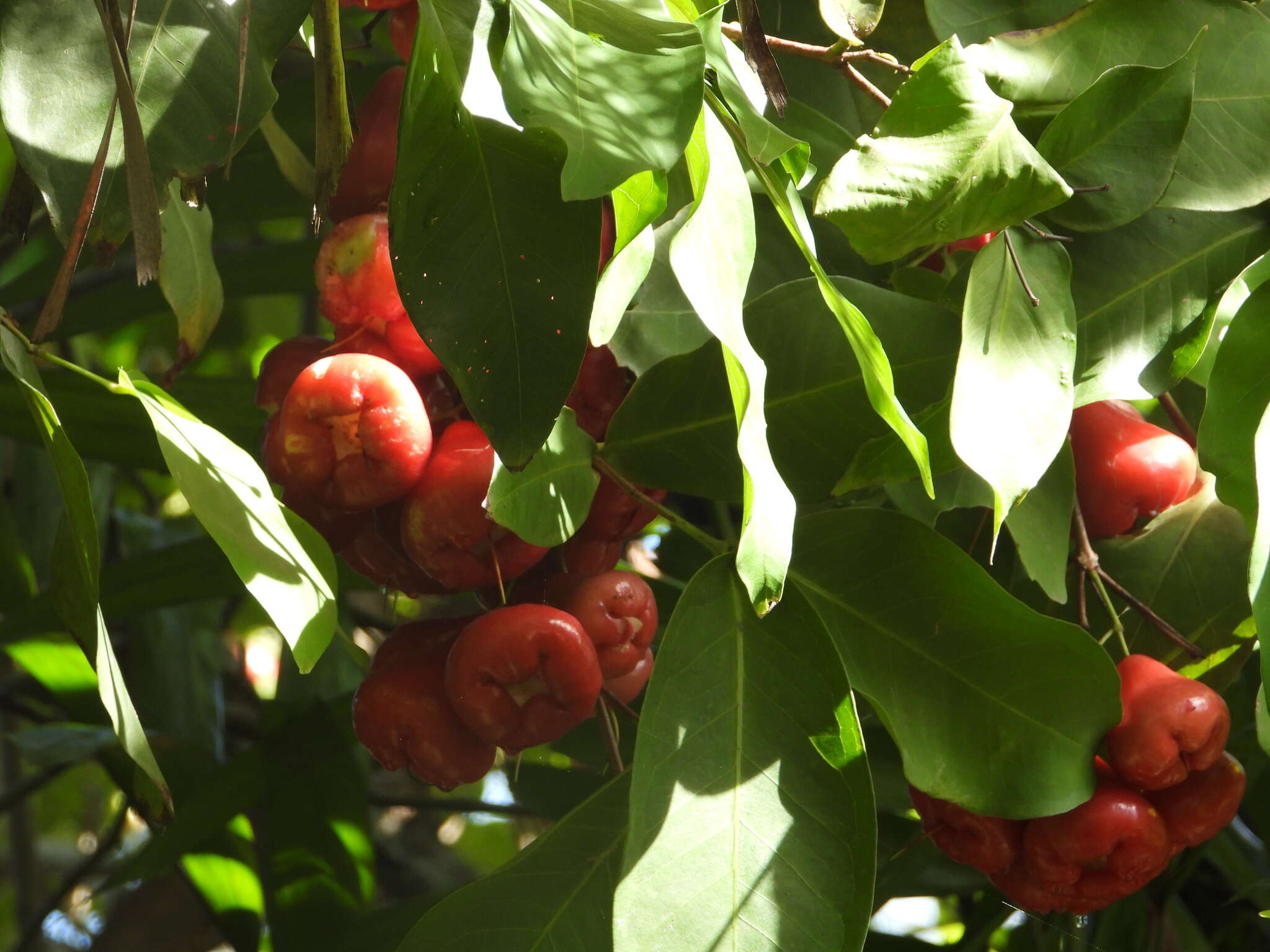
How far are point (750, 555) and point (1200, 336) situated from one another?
0.29 metres

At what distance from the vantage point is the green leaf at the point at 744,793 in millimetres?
434

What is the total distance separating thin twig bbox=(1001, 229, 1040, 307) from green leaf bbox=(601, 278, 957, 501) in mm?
33

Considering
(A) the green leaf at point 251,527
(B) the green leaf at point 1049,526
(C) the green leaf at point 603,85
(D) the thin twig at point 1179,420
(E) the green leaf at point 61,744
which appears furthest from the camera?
(E) the green leaf at point 61,744

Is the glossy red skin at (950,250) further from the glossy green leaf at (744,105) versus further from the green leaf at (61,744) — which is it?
the green leaf at (61,744)

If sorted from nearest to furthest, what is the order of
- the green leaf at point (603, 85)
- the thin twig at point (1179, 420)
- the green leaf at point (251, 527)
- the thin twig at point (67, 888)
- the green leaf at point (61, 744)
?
the green leaf at point (603, 85)
the green leaf at point (251, 527)
the thin twig at point (1179, 420)
the green leaf at point (61, 744)
the thin twig at point (67, 888)

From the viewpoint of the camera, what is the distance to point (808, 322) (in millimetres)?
557

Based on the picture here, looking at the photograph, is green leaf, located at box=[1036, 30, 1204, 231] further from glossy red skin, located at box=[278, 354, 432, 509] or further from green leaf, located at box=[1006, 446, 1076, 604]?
glossy red skin, located at box=[278, 354, 432, 509]

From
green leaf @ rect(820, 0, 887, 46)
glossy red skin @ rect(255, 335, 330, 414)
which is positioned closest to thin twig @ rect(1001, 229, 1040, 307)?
green leaf @ rect(820, 0, 887, 46)

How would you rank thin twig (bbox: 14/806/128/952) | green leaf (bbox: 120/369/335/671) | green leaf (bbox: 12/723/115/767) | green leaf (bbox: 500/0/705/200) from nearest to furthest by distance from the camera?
green leaf (bbox: 500/0/705/200)
green leaf (bbox: 120/369/335/671)
green leaf (bbox: 12/723/115/767)
thin twig (bbox: 14/806/128/952)

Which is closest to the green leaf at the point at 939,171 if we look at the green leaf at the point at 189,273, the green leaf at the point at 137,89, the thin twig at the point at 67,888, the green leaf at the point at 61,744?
the green leaf at the point at 137,89

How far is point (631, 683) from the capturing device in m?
0.68

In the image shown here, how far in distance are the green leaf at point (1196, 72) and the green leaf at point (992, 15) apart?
2 centimetres

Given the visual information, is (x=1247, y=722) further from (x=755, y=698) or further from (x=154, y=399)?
(x=154, y=399)

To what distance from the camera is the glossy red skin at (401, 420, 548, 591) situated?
55cm
